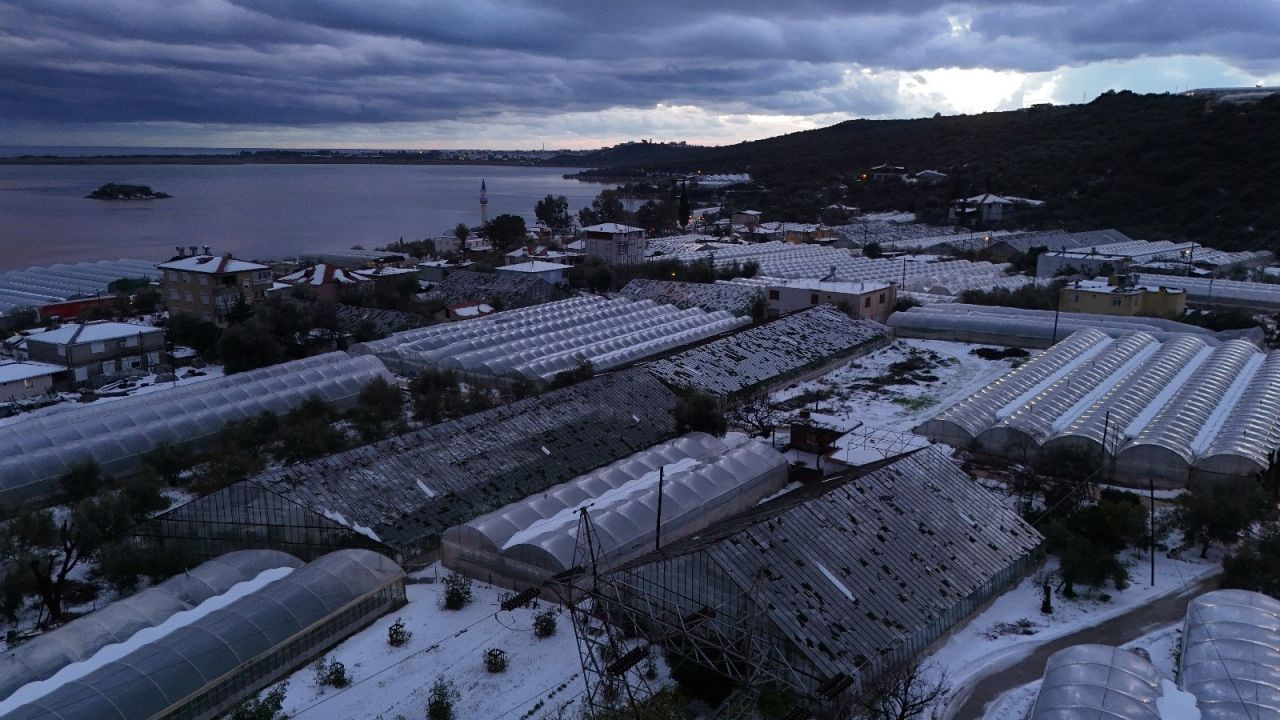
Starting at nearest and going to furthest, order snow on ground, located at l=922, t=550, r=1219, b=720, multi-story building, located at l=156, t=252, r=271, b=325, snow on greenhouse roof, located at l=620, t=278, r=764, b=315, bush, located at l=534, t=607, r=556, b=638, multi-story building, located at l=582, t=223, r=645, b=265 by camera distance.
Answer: snow on ground, located at l=922, t=550, r=1219, b=720, bush, located at l=534, t=607, r=556, b=638, multi-story building, located at l=156, t=252, r=271, b=325, snow on greenhouse roof, located at l=620, t=278, r=764, b=315, multi-story building, located at l=582, t=223, r=645, b=265

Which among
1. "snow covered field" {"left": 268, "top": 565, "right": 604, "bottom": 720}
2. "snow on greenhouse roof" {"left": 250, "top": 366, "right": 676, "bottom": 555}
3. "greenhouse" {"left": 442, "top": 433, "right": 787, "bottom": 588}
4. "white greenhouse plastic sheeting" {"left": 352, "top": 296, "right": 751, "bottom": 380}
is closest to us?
"snow covered field" {"left": 268, "top": 565, "right": 604, "bottom": 720}

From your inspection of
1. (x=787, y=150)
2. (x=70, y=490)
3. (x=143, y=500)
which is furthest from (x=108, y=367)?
(x=787, y=150)

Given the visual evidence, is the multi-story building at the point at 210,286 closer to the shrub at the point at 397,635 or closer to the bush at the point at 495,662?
the shrub at the point at 397,635

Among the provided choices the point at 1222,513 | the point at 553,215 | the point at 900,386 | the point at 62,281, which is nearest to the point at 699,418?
the point at 900,386

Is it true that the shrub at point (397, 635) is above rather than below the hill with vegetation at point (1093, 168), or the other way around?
below

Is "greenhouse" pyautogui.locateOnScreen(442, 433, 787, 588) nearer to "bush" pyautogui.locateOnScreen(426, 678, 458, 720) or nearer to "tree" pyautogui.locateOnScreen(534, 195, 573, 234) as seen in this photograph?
"bush" pyautogui.locateOnScreen(426, 678, 458, 720)

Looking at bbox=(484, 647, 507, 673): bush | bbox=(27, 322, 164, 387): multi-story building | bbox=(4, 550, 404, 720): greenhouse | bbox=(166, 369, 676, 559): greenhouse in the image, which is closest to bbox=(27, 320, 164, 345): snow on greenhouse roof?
bbox=(27, 322, 164, 387): multi-story building

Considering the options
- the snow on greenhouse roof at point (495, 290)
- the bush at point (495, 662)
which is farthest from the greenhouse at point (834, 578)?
the snow on greenhouse roof at point (495, 290)
